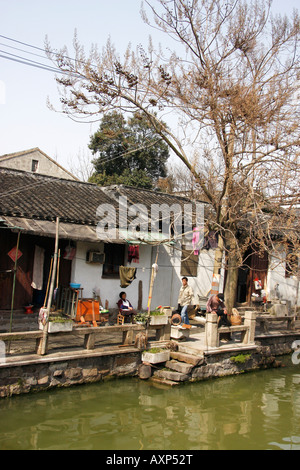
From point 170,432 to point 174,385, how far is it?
2.33 metres

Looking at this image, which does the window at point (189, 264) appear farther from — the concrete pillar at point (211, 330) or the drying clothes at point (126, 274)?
the concrete pillar at point (211, 330)

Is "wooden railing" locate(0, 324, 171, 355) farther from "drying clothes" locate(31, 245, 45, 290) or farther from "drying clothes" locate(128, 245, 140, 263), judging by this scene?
"drying clothes" locate(128, 245, 140, 263)

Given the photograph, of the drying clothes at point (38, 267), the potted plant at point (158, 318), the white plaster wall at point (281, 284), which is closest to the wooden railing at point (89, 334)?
the potted plant at point (158, 318)

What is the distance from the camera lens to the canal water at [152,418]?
7.18 meters

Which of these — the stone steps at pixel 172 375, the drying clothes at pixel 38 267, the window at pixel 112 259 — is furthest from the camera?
the window at pixel 112 259

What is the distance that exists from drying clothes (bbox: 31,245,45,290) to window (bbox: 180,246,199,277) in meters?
5.87

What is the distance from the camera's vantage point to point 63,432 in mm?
7316

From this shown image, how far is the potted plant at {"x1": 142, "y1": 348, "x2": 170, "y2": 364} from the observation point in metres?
10.3

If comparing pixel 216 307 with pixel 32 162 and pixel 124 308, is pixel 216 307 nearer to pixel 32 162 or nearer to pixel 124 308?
pixel 124 308

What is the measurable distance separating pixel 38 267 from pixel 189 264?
20.9 ft

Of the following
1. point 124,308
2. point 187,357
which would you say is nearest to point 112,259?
point 124,308

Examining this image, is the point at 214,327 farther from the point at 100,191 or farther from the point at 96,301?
the point at 100,191

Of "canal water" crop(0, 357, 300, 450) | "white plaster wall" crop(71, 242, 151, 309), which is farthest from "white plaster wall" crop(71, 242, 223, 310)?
"canal water" crop(0, 357, 300, 450)

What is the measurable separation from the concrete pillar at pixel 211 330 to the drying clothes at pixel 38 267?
5058 mm
